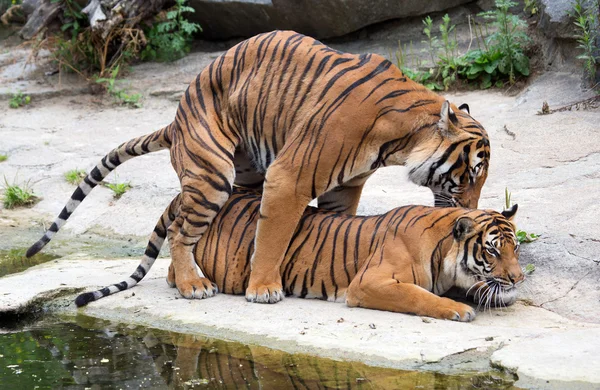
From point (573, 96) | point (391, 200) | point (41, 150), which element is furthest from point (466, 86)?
point (41, 150)

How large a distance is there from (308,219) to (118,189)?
2804mm

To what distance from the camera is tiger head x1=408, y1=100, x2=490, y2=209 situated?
16.5 ft

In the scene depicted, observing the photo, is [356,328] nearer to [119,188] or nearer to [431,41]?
[119,188]

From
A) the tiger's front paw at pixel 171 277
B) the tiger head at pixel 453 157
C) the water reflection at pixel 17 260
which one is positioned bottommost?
the water reflection at pixel 17 260

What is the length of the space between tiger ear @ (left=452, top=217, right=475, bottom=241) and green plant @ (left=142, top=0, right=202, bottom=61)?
640cm

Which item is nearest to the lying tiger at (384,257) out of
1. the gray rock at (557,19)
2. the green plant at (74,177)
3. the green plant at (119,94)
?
the green plant at (74,177)

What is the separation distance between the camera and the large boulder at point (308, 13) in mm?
10211

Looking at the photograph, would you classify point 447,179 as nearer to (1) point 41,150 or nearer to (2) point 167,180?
(2) point 167,180

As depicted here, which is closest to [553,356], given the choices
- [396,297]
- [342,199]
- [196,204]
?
[396,297]

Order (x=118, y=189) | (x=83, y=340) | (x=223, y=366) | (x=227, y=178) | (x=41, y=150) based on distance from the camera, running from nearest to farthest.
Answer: (x=223, y=366) → (x=83, y=340) → (x=227, y=178) → (x=118, y=189) → (x=41, y=150)

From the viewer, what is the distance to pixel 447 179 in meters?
5.15

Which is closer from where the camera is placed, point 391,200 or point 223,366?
point 223,366

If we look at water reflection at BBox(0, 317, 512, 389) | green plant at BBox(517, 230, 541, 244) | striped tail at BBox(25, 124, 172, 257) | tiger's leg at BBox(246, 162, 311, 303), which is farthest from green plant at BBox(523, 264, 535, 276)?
striped tail at BBox(25, 124, 172, 257)

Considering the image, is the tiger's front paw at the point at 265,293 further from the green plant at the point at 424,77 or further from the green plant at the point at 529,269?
the green plant at the point at 424,77
